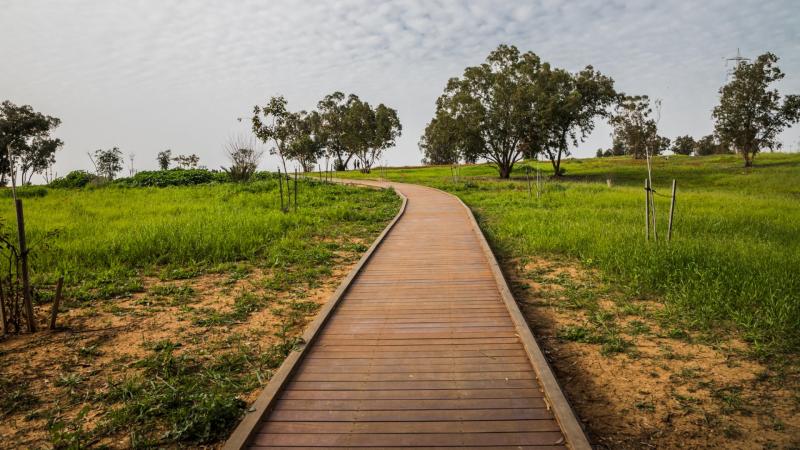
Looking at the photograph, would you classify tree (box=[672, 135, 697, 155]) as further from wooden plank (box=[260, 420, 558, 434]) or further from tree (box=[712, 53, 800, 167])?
wooden plank (box=[260, 420, 558, 434])

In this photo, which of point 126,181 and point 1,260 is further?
point 126,181

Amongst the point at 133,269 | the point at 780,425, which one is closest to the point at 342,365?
the point at 780,425

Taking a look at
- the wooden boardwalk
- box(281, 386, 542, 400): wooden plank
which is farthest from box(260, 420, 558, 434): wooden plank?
box(281, 386, 542, 400): wooden plank

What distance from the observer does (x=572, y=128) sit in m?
41.2

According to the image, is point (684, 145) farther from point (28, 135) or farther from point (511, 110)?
point (28, 135)

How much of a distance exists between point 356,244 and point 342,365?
694cm

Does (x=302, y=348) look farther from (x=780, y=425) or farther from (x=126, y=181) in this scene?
(x=126, y=181)

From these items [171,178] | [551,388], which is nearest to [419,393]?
[551,388]

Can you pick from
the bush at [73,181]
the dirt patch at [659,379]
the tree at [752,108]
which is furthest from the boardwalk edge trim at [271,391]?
the tree at [752,108]

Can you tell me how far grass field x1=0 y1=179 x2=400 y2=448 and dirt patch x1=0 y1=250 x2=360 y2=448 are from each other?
0.05 ft

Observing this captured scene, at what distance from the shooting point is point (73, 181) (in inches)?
1126

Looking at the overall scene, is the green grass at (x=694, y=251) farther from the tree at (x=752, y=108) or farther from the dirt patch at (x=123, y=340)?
the tree at (x=752, y=108)

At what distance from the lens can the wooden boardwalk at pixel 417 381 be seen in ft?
11.2

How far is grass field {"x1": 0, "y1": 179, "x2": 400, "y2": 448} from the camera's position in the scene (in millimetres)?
3822
